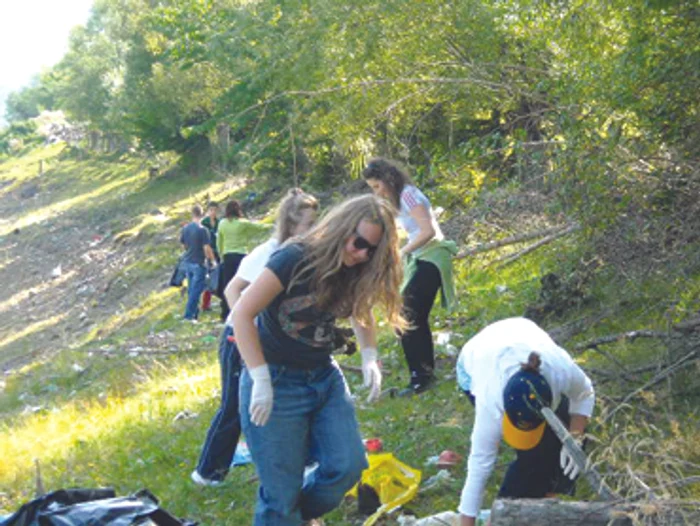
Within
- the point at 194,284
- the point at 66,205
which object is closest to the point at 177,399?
the point at 194,284

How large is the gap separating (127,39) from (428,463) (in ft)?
130

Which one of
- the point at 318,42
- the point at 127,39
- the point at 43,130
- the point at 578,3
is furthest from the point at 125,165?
the point at 578,3

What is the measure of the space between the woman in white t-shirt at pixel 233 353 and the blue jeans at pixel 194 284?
25.1 ft

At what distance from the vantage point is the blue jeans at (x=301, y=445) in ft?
12.9

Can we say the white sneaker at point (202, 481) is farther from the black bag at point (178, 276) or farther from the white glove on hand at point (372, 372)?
the black bag at point (178, 276)

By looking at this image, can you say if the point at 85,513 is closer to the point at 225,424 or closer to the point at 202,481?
the point at 225,424

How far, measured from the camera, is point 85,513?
160 inches

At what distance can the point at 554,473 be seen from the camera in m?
3.95

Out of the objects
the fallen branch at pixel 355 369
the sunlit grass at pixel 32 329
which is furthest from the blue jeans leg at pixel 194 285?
the sunlit grass at pixel 32 329

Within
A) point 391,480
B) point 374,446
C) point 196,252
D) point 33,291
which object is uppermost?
point 391,480

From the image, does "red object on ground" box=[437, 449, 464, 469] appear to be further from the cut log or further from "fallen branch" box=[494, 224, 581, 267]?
"fallen branch" box=[494, 224, 581, 267]

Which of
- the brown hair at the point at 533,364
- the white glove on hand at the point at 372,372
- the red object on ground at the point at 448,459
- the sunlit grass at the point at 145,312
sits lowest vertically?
the sunlit grass at the point at 145,312

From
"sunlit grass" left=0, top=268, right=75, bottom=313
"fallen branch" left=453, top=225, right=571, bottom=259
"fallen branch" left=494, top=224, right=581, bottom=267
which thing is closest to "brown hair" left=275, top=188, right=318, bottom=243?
"fallen branch" left=494, top=224, right=581, bottom=267

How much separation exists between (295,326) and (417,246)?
2.48m
